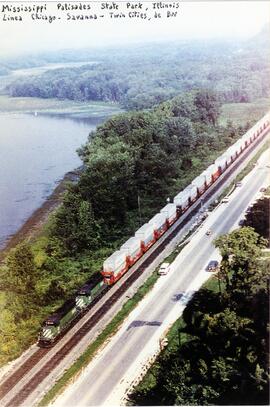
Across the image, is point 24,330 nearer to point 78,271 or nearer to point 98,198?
point 78,271

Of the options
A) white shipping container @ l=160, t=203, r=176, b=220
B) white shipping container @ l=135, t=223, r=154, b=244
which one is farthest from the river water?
white shipping container @ l=135, t=223, r=154, b=244

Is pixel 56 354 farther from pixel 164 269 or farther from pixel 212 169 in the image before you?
pixel 212 169

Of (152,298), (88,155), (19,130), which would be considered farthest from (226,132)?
(152,298)

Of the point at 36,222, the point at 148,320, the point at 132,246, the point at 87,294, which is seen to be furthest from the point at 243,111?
the point at 148,320

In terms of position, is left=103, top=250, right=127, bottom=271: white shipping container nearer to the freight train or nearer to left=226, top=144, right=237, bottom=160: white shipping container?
the freight train

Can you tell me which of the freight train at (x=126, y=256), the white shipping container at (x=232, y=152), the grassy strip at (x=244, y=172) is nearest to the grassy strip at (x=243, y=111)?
the grassy strip at (x=244, y=172)
